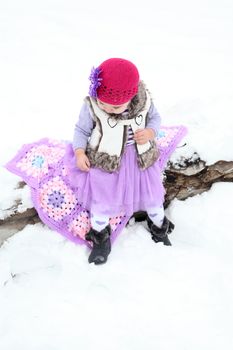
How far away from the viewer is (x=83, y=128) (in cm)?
171

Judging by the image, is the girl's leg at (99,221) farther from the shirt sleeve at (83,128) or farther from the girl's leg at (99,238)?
the shirt sleeve at (83,128)

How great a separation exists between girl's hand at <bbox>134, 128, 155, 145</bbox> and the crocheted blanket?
278mm

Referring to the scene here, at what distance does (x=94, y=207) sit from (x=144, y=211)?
31 cm

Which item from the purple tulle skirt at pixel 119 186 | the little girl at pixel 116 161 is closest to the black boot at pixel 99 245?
the little girl at pixel 116 161


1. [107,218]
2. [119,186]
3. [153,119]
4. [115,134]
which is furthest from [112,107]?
[107,218]

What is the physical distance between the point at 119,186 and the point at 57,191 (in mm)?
333

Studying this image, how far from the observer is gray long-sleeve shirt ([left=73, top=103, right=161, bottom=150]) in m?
1.68

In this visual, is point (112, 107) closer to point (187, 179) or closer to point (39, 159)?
point (39, 159)

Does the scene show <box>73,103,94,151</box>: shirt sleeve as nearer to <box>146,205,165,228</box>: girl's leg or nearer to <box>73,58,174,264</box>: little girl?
<box>73,58,174,264</box>: little girl

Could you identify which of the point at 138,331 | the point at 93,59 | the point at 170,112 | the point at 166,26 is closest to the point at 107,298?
the point at 138,331

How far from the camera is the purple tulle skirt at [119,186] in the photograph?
176 cm

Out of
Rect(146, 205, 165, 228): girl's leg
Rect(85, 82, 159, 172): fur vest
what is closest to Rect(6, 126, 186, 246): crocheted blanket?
Rect(146, 205, 165, 228): girl's leg

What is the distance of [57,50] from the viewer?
12.2 feet

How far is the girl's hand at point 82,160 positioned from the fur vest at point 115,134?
0.03 metres
